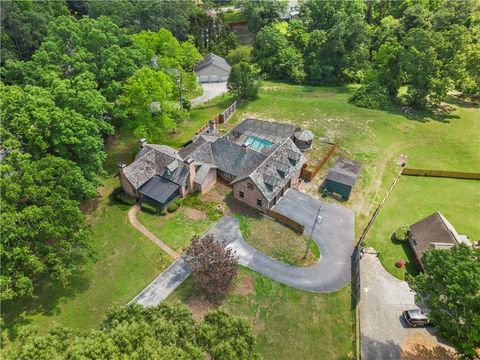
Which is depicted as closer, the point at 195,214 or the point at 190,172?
the point at 195,214

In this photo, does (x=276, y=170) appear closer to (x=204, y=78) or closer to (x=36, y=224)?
(x=36, y=224)

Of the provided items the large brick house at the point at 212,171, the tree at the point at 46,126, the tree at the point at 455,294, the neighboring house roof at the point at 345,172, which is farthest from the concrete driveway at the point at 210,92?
the tree at the point at 455,294

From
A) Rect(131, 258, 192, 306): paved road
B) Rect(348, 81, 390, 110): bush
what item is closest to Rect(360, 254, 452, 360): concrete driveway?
Rect(131, 258, 192, 306): paved road

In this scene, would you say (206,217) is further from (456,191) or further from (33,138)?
(456,191)

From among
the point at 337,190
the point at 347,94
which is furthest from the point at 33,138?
the point at 347,94

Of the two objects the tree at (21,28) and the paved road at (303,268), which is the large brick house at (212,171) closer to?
the paved road at (303,268)

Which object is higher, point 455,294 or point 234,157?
point 455,294

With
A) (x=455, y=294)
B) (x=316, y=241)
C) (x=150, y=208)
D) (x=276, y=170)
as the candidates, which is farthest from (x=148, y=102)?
(x=455, y=294)
